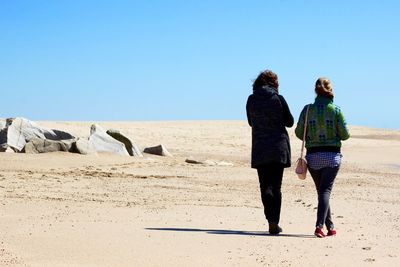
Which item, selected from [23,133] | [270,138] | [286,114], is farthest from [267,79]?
[23,133]

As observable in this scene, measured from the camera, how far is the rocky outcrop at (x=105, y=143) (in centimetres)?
2094

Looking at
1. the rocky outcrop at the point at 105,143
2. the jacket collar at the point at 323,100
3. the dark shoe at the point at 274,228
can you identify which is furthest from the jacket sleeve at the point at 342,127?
the rocky outcrop at the point at 105,143

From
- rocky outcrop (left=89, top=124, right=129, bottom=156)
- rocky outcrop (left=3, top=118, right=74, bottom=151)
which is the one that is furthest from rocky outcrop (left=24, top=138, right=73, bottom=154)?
rocky outcrop (left=89, top=124, right=129, bottom=156)

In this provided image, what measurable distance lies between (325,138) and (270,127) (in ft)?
2.35

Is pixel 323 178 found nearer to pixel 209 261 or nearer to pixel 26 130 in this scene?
pixel 209 261

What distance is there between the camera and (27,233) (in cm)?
832

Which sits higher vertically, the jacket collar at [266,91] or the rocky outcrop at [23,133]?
the jacket collar at [266,91]

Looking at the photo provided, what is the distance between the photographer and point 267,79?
31.0ft

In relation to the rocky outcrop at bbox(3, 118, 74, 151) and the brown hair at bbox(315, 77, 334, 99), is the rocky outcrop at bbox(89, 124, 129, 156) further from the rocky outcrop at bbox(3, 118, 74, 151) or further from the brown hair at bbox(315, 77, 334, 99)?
the brown hair at bbox(315, 77, 334, 99)

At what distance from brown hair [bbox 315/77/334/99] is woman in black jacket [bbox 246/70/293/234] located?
0.47 meters

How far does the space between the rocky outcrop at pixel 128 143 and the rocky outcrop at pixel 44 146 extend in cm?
317

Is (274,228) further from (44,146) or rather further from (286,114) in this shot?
(44,146)

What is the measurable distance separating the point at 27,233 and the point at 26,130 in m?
13.3

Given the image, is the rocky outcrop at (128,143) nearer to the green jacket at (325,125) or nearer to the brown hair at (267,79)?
the brown hair at (267,79)
